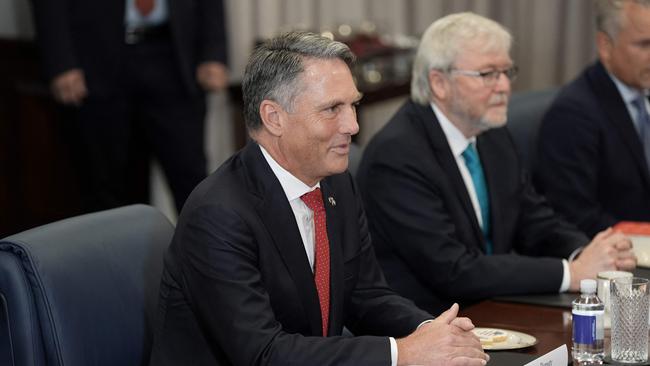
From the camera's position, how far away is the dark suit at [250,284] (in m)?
2.44

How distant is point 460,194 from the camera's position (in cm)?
348

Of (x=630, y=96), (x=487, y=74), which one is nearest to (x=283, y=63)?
(x=487, y=74)

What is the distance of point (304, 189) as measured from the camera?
270cm

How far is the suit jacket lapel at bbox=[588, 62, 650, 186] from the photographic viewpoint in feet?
13.7

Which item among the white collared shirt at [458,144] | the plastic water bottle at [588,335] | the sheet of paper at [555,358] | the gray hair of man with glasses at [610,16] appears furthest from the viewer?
the gray hair of man with glasses at [610,16]

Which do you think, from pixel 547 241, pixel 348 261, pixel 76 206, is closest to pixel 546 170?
pixel 547 241

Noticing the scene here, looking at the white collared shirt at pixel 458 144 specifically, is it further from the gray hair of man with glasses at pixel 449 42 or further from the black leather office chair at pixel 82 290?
the black leather office chair at pixel 82 290

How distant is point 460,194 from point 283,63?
1040 millimetres

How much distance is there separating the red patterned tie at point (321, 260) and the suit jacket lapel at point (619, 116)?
1781 mm

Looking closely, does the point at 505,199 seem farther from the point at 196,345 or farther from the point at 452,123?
the point at 196,345

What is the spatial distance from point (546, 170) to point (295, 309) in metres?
1.81

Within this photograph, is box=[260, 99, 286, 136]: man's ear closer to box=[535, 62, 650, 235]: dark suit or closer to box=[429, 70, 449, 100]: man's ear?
box=[429, 70, 449, 100]: man's ear

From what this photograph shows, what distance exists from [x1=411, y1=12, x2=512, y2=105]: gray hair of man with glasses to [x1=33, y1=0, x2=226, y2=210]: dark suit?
1877mm

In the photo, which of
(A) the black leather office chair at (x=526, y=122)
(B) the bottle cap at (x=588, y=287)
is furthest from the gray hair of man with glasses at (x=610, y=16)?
(B) the bottle cap at (x=588, y=287)
